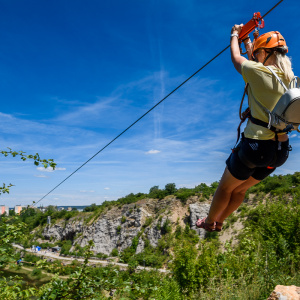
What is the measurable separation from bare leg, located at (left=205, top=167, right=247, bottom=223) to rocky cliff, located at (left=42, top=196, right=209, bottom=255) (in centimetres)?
3677

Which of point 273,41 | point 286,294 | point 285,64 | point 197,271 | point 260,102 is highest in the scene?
point 273,41

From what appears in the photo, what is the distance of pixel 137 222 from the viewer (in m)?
44.0

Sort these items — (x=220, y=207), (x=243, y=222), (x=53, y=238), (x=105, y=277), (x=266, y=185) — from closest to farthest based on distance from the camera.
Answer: (x=220, y=207) < (x=105, y=277) < (x=243, y=222) < (x=266, y=185) < (x=53, y=238)

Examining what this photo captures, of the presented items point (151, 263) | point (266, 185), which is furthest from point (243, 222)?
point (151, 263)

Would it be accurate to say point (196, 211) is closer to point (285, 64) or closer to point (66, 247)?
point (66, 247)

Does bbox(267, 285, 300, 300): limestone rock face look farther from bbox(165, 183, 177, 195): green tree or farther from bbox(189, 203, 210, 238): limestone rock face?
bbox(165, 183, 177, 195): green tree

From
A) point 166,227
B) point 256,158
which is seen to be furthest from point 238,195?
point 166,227

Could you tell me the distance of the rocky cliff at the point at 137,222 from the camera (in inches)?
1593

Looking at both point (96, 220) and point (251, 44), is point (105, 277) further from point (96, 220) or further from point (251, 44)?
point (96, 220)

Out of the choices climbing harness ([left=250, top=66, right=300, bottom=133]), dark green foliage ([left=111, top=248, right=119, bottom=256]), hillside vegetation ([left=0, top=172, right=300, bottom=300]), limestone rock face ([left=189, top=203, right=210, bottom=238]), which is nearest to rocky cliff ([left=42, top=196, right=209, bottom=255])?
limestone rock face ([left=189, top=203, right=210, bottom=238])

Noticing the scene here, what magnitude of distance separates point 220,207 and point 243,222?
33632 mm

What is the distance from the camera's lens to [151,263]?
3419 centimetres

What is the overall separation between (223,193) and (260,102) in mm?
691

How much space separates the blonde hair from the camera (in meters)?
1.45
